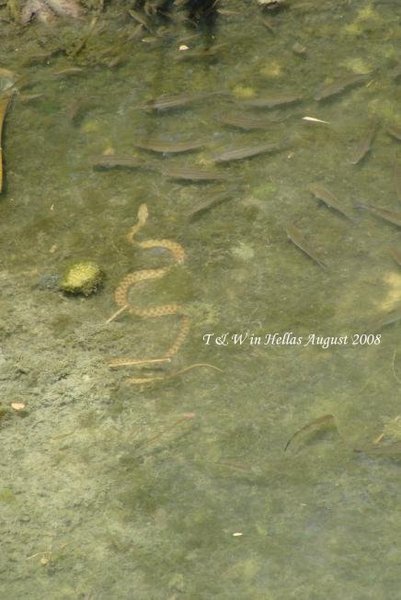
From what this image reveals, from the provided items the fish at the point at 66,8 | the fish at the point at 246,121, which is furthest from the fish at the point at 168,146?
the fish at the point at 66,8

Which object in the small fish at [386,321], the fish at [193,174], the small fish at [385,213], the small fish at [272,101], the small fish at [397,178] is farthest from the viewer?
the small fish at [272,101]

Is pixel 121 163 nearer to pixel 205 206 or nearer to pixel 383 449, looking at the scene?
pixel 205 206

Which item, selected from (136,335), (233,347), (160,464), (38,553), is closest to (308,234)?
(233,347)

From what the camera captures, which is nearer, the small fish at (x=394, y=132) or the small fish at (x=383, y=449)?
the small fish at (x=383, y=449)

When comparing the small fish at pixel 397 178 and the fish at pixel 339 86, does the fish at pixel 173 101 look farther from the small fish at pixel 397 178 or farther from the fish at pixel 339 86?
the small fish at pixel 397 178

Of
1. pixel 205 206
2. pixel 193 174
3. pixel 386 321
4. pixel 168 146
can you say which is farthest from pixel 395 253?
pixel 168 146

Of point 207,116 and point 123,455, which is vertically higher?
point 207,116

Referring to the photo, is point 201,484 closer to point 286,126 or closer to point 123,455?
point 123,455
